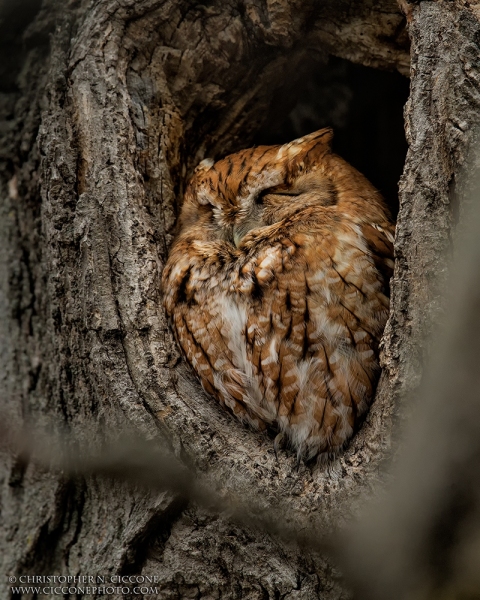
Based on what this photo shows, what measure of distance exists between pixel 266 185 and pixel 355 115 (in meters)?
0.77

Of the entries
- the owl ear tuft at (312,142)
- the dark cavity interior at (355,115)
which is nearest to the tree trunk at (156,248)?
the dark cavity interior at (355,115)

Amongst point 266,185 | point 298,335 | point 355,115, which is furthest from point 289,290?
point 355,115

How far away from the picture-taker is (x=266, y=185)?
199 cm

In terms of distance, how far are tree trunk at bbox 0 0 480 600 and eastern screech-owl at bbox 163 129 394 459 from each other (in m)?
0.09

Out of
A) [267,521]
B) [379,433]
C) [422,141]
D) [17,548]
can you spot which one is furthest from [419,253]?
[17,548]

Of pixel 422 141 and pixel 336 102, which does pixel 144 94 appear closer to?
pixel 336 102

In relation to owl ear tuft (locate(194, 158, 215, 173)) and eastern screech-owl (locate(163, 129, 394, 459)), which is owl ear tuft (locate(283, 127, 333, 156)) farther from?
owl ear tuft (locate(194, 158, 215, 173))

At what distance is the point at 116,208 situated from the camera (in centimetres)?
186

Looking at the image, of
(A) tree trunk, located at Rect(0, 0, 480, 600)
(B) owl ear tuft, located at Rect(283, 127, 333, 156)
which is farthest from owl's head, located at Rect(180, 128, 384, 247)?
(A) tree trunk, located at Rect(0, 0, 480, 600)

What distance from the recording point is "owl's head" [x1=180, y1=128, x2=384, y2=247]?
78.2 inches

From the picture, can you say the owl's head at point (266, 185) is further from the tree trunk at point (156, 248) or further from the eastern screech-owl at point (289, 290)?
the tree trunk at point (156, 248)

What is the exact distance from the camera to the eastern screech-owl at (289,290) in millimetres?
1669

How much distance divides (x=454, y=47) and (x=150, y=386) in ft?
3.71

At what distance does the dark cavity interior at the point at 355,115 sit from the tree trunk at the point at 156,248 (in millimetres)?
81
